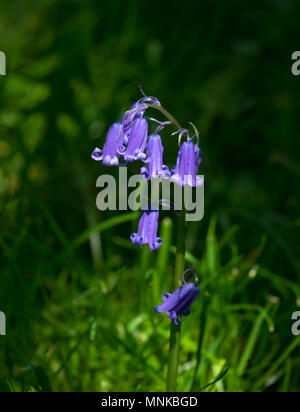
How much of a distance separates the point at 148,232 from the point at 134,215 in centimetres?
125

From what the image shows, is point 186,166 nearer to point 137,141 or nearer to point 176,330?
point 137,141

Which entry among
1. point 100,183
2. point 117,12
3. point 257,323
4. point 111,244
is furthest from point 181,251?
point 117,12

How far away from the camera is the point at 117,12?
5684 mm

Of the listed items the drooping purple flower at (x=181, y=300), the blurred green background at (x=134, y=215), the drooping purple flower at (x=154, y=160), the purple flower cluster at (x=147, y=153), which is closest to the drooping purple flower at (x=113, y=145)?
the purple flower cluster at (x=147, y=153)

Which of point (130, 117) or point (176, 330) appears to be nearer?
point (130, 117)

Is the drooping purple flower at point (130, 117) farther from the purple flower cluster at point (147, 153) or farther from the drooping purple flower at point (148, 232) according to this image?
the drooping purple flower at point (148, 232)

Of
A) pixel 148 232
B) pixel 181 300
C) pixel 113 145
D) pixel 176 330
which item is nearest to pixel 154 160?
pixel 113 145

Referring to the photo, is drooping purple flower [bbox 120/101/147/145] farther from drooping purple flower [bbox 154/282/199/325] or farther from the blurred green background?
the blurred green background

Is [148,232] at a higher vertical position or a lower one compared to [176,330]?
higher

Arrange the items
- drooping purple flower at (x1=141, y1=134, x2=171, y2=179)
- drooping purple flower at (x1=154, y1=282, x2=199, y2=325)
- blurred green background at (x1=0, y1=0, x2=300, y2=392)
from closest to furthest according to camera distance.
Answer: drooping purple flower at (x1=141, y1=134, x2=171, y2=179), drooping purple flower at (x1=154, y1=282, x2=199, y2=325), blurred green background at (x1=0, y1=0, x2=300, y2=392)

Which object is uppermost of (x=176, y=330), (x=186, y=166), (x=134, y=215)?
(x=186, y=166)

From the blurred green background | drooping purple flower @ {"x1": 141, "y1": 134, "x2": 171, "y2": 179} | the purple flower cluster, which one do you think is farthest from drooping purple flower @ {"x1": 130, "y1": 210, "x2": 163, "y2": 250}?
Result: the blurred green background

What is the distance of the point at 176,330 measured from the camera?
223cm

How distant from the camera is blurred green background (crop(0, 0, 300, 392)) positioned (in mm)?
3021
